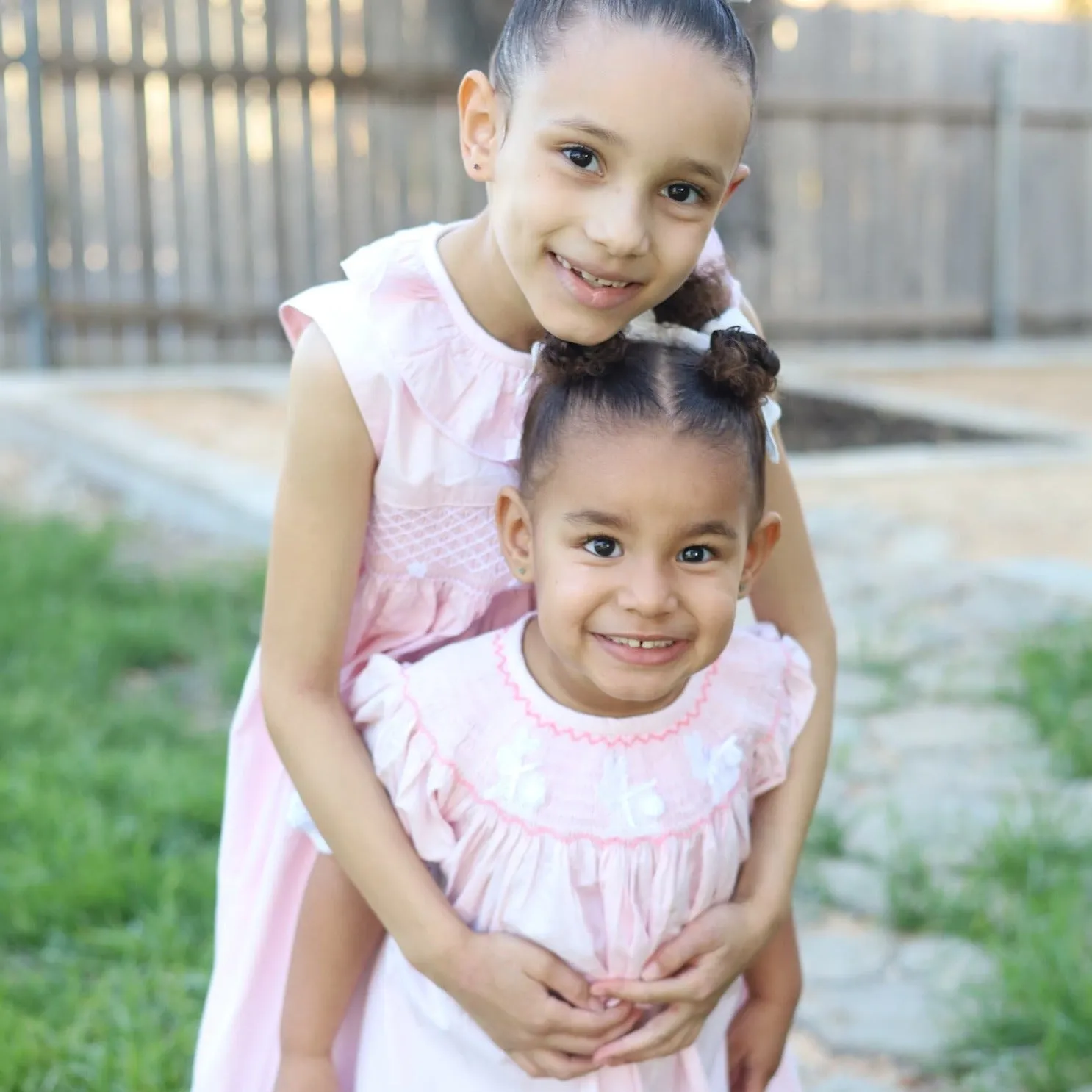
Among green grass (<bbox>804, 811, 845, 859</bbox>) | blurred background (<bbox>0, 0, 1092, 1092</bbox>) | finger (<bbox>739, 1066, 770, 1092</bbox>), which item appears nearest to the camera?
finger (<bbox>739, 1066, 770, 1092</bbox>)

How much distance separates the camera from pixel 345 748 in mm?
1517

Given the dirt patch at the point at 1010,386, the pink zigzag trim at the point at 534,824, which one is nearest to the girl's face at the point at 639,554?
the pink zigzag trim at the point at 534,824

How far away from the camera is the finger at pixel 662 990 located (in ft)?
4.78

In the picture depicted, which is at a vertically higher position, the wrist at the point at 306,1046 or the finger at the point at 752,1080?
the wrist at the point at 306,1046

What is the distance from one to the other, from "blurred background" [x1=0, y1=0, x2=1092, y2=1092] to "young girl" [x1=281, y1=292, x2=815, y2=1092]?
0.72 m

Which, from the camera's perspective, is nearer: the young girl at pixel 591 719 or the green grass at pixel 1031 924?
the young girl at pixel 591 719

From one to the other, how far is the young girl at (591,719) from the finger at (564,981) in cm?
2

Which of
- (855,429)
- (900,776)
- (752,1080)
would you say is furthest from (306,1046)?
(855,429)

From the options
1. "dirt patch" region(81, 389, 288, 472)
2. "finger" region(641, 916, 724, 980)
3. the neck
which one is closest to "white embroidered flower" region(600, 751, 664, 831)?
"finger" region(641, 916, 724, 980)

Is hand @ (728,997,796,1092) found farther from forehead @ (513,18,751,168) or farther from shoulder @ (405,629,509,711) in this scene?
forehead @ (513,18,751,168)

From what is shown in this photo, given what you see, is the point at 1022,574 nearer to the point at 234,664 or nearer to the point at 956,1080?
the point at 234,664

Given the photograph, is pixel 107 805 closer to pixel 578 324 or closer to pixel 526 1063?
pixel 526 1063

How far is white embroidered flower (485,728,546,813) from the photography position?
4.83 ft

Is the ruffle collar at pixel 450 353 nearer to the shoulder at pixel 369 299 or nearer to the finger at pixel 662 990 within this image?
the shoulder at pixel 369 299
